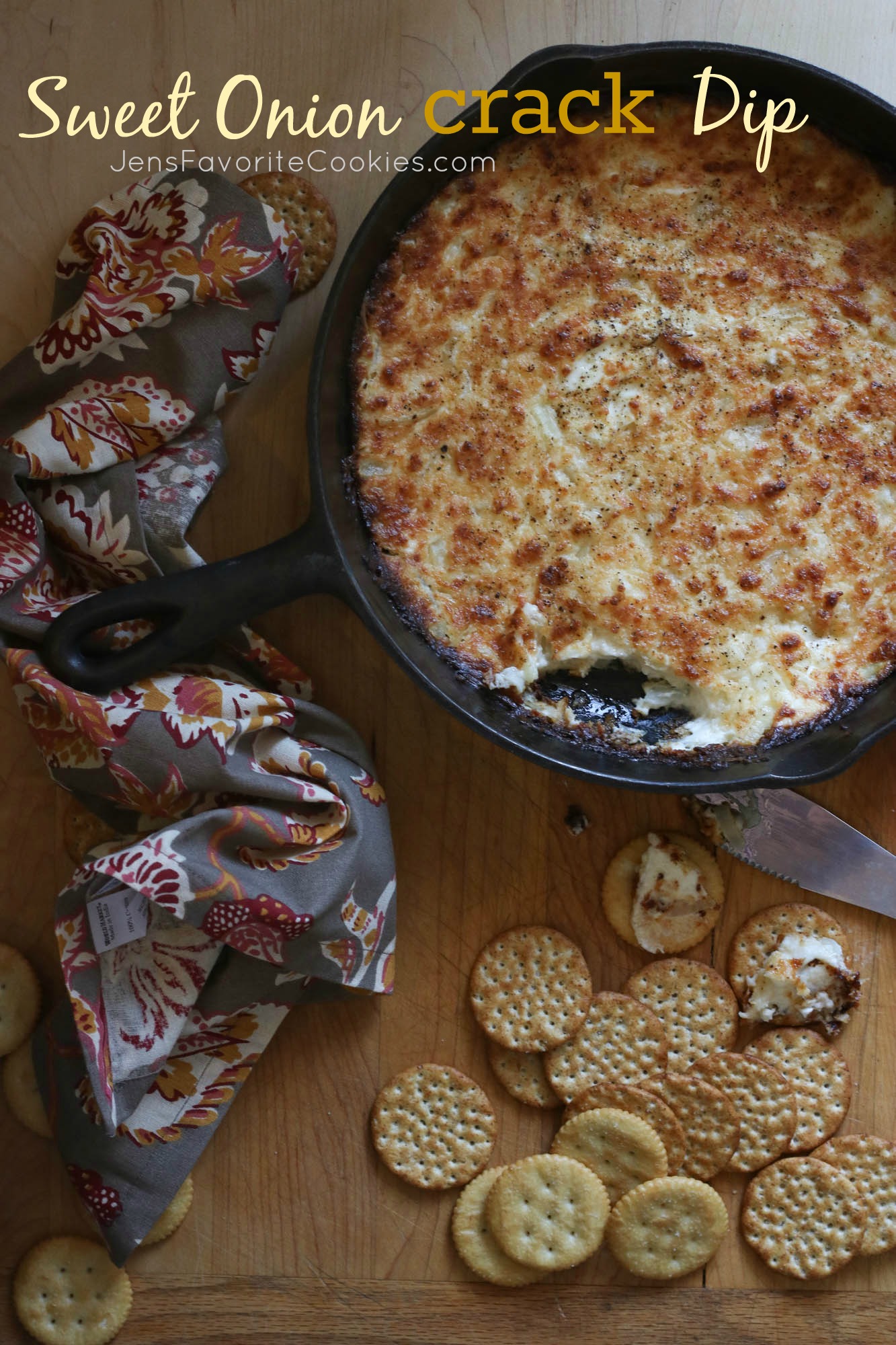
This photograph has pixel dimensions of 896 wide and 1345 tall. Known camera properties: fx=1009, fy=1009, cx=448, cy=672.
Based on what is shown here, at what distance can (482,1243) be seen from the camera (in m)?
1.74

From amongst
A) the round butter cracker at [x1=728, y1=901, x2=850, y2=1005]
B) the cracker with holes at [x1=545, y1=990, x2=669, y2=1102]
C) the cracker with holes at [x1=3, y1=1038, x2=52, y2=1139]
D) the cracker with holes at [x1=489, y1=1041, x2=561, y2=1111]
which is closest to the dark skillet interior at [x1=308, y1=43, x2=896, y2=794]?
the round butter cracker at [x1=728, y1=901, x2=850, y2=1005]

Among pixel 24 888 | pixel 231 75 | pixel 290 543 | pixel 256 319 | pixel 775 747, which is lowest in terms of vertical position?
pixel 24 888

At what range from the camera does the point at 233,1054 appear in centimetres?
172

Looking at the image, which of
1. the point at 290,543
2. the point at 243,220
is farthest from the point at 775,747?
the point at 243,220

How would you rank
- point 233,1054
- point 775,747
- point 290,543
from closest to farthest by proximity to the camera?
point 290,543 < point 775,747 < point 233,1054

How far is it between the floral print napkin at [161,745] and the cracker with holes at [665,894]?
0.41 m

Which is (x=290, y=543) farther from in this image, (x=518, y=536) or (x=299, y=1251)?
(x=299, y=1251)

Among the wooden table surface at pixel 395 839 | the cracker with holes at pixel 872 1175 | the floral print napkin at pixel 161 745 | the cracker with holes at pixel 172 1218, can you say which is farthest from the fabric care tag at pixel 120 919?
the cracker with holes at pixel 872 1175

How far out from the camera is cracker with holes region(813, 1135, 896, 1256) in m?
1.76

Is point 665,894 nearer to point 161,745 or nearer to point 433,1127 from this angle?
point 433,1127

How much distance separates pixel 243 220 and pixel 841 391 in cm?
100

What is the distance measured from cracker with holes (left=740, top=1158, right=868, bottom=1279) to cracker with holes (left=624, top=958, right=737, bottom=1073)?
0.82ft

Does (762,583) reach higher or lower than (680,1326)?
higher

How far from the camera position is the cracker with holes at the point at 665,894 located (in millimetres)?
1753
